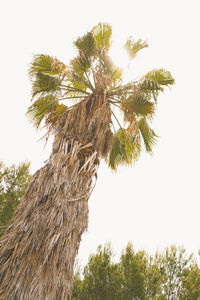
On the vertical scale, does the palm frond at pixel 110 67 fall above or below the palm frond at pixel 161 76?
above

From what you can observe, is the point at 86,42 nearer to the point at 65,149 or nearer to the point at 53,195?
the point at 65,149

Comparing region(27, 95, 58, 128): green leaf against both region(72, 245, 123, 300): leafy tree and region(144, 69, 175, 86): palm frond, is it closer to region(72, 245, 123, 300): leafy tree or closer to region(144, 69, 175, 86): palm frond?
region(144, 69, 175, 86): palm frond

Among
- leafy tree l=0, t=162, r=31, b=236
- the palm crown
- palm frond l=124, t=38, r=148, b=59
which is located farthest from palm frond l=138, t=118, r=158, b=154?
leafy tree l=0, t=162, r=31, b=236

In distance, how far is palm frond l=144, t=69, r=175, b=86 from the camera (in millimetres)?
5245

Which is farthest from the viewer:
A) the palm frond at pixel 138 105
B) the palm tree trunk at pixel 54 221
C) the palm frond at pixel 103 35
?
the palm frond at pixel 103 35

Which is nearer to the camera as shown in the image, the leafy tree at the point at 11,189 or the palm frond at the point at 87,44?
the palm frond at the point at 87,44

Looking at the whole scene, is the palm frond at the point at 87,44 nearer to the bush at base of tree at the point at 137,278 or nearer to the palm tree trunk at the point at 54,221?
the palm tree trunk at the point at 54,221

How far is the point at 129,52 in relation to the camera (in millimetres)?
5445

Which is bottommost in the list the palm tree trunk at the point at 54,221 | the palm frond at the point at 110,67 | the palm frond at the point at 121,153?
the palm tree trunk at the point at 54,221

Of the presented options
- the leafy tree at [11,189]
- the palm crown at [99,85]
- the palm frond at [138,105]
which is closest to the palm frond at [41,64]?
the palm crown at [99,85]

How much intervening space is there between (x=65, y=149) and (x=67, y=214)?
123 centimetres

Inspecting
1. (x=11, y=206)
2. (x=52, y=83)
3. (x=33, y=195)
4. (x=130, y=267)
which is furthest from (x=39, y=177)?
(x=130, y=267)

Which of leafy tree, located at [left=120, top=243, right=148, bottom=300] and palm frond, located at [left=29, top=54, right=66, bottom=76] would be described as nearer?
palm frond, located at [left=29, top=54, right=66, bottom=76]

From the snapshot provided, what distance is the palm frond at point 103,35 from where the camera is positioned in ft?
18.6
